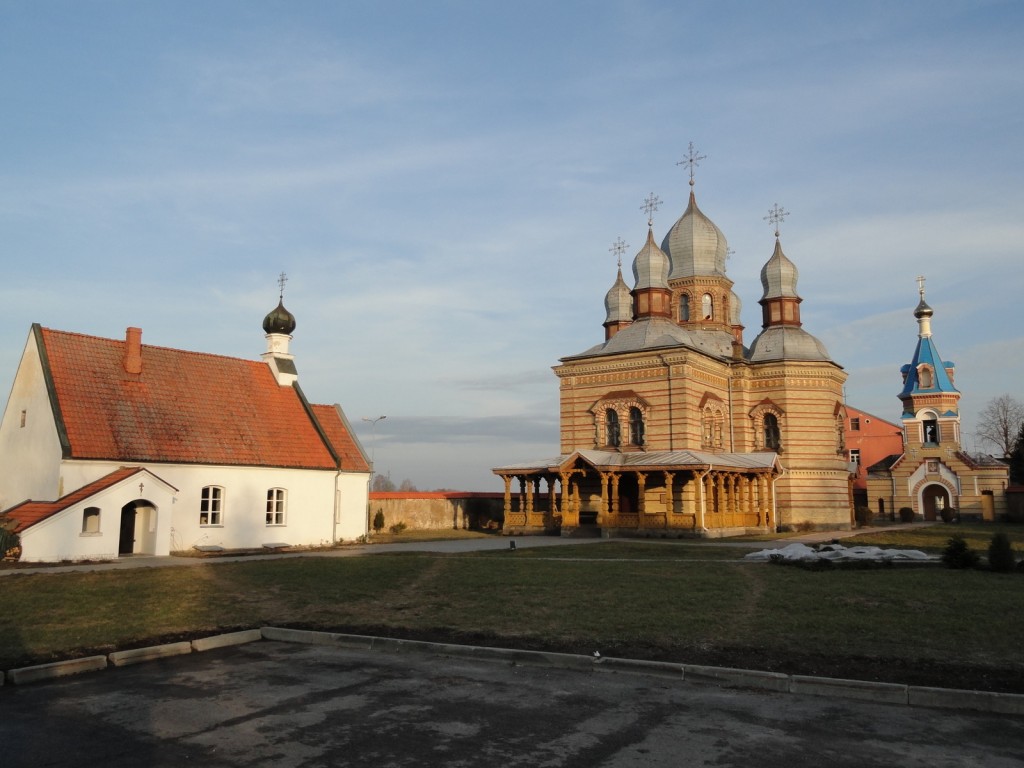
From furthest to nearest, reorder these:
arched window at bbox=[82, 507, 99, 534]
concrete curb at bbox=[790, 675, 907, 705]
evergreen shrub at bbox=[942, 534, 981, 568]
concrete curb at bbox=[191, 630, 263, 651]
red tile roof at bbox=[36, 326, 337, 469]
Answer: red tile roof at bbox=[36, 326, 337, 469] < arched window at bbox=[82, 507, 99, 534] < evergreen shrub at bbox=[942, 534, 981, 568] < concrete curb at bbox=[191, 630, 263, 651] < concrete curb at bbox=[790, 675, 907, 705]

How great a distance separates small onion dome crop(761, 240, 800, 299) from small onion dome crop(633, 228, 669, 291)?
5602 mm

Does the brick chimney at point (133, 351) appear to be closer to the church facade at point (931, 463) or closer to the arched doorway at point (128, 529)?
the arched doorway at point (128, 529)

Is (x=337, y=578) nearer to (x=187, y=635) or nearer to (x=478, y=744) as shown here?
(x=187, y=635)

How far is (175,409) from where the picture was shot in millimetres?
24156

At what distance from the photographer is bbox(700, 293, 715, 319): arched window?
3841 cm

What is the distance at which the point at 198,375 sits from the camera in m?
26.0

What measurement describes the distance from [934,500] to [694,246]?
2488 centimetres

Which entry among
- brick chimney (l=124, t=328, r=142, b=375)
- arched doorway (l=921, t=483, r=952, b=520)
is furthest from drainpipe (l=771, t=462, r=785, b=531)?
brick chimney (l=124, t=328, r=142, b=375)

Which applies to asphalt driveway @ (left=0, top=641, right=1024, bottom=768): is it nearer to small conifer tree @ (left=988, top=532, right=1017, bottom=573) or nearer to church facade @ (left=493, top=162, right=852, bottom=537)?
small conifer tree @ (left=988, top=532, right=1017, bottom=573)

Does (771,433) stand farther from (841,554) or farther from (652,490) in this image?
(841,554)

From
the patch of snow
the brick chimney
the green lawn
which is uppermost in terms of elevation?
the brick chimney

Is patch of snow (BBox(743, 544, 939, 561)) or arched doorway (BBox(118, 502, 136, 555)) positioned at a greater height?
arched doorway (BBox(118, 502, 136, 555))

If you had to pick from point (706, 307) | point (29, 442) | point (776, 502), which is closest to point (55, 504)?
point (29, 442)

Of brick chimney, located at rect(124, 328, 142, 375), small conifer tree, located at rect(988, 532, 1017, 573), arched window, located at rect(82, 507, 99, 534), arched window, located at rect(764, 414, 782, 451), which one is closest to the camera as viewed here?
small conifer tree, located at rect(988, 532, 1017, 573)
